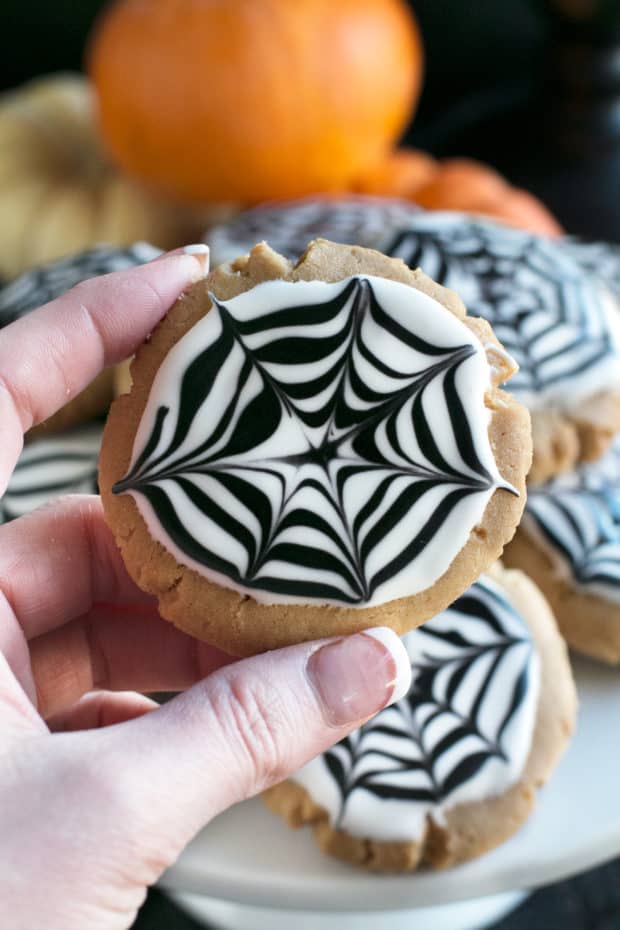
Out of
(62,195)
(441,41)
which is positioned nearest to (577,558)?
(62,195)

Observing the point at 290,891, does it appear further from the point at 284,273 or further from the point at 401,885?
the point at 284,273

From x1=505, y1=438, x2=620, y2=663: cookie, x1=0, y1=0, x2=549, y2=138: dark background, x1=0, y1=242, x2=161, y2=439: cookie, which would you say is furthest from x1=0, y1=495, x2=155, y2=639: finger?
x1=0, y1=0, x2=549, y2=138: dark background

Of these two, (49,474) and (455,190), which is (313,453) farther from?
(455,190)

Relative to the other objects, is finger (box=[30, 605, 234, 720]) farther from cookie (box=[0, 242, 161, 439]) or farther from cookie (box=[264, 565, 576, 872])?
cookie (box=[0, 242, 161, 439])

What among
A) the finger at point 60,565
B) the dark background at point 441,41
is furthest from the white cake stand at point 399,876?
the dark background at point 441,41

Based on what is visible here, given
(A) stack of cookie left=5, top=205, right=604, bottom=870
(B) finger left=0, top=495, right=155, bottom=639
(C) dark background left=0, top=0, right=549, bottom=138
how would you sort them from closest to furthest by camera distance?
(A) stack of cookie left=5, top=205, right=604, bottom=870
(B) finger left=0, top=495, right=155, bottom=639
(C) dark background left=0, top=0, right=549, bottom=138
